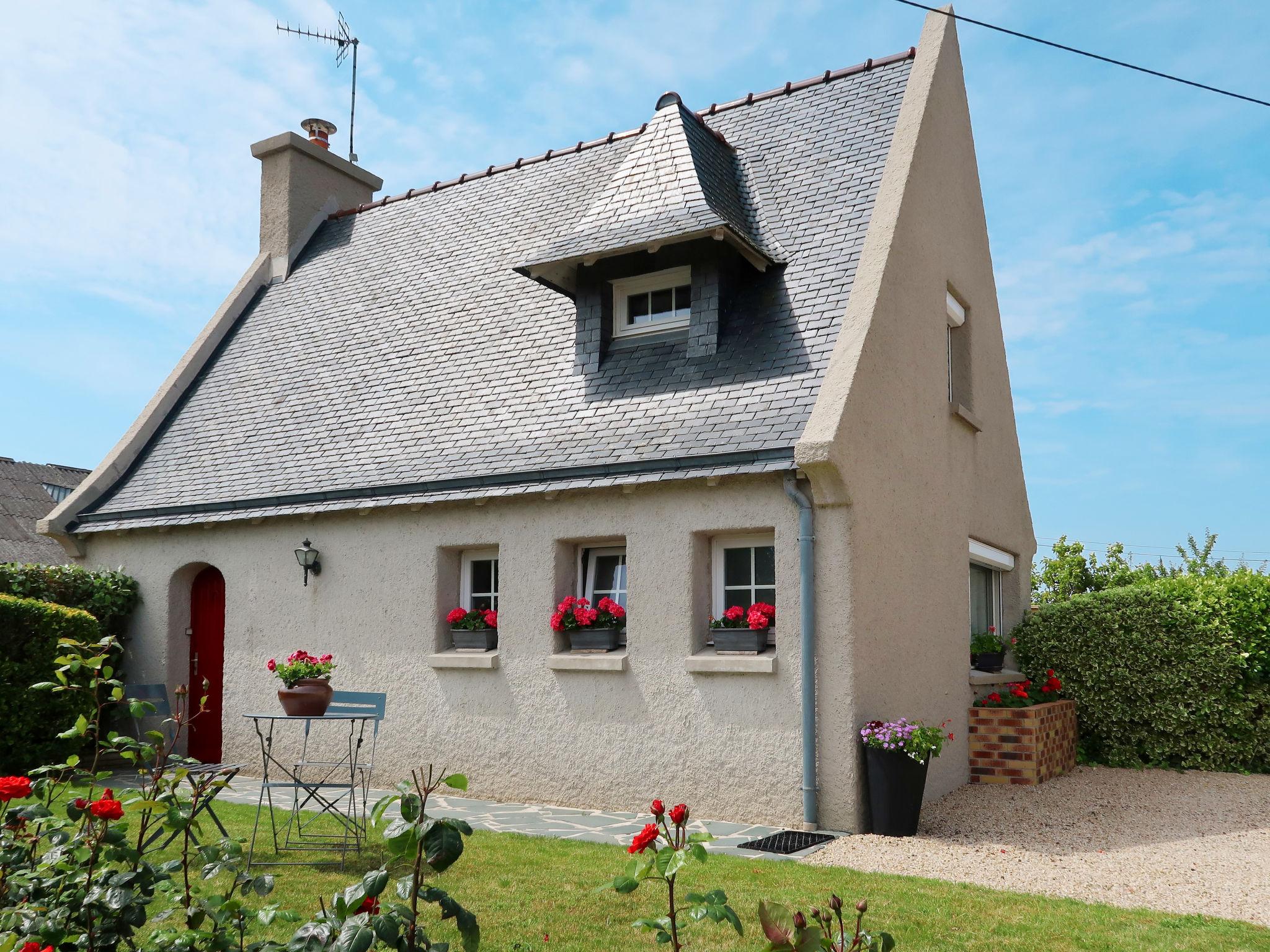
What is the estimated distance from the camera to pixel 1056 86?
324 inches

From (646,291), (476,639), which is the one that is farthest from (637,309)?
(476,639)

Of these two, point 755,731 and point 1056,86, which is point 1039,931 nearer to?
point 755,731

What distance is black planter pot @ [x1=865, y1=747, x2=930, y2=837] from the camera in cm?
793

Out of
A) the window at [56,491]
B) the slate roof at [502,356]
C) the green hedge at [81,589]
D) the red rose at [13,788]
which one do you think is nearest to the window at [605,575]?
the slate roof at [502,356]

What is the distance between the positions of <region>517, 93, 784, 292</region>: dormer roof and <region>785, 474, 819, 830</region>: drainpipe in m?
2.94

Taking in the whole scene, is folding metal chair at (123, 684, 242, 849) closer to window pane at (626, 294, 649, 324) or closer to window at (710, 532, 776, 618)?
window at (710, 532, 776, 618)

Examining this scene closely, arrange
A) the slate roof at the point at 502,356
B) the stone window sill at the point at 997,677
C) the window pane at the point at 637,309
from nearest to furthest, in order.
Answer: the slate roof at the point at 502,356 < the window pane at the point at 637,309 < the stone window sill at the point at 997,677

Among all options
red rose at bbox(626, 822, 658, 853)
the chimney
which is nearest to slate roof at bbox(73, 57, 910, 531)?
the chimney

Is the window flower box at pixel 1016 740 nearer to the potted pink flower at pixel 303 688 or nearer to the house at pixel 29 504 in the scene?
the potted pink flower at pixel 303 688

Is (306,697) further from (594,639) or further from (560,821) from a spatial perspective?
(594,639)

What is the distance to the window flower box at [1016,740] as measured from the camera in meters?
10.4

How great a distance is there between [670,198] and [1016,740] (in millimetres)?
6481

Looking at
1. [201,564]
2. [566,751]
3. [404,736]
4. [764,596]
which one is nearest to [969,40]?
[764,596]

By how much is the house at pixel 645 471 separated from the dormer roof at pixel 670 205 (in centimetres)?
5
